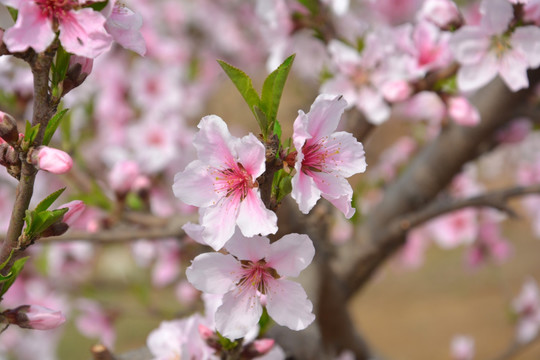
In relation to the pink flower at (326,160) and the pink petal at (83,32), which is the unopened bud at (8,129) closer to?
the pink petal at (83,32)

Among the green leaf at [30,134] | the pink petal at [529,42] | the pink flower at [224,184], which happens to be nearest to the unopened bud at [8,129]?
the green leaf at [30,134]

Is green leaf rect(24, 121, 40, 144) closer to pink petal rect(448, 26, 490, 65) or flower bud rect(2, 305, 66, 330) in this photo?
flower bud rect(2, 305, 66, 330)

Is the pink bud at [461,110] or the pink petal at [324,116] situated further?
the pink bud at [461,110]

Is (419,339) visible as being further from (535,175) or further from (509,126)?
(509,126)

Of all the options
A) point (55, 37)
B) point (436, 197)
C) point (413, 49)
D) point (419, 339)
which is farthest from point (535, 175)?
point (55, 37)

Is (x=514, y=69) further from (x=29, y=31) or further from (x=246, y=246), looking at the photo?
(x=29, y=31)

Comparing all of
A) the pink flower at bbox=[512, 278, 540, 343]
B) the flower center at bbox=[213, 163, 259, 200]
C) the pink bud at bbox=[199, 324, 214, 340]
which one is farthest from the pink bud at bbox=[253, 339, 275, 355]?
the pink flower at bbox=[512, 278, 540, 343]
